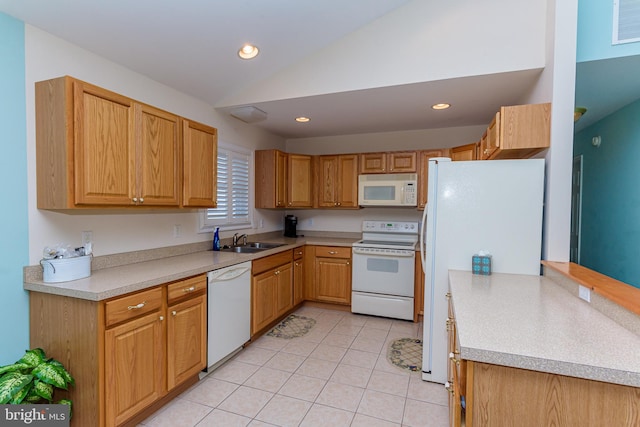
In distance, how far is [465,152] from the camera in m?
3.58

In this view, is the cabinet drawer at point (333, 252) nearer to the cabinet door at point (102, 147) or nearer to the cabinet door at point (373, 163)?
the cabinet door at point (373, 163)

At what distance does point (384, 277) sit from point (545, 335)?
2587 mm

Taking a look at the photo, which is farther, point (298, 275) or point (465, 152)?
point (298, 275)

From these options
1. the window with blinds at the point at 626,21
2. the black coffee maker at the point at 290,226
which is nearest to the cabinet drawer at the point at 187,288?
the black coffee maker at the point at 290,226

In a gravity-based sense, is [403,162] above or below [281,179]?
above

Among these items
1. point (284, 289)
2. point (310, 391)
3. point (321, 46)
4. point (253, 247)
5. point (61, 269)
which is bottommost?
point (310, 391)

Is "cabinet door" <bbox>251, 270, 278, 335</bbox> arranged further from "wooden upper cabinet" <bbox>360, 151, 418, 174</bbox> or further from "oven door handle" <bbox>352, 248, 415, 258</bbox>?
"wooden upper cabinet" <bbox>360, 151, 418, 174</bbox>

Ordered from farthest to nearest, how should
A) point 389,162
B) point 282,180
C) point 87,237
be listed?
point 282,180, point 389,162, point 87,237

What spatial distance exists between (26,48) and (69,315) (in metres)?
1.60

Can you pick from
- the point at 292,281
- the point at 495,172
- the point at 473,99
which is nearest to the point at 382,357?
the point at 292,281

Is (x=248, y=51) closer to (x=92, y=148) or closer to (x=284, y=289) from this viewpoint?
(x=92, y=148)

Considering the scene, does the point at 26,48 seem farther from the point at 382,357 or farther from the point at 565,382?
the point at 382,357

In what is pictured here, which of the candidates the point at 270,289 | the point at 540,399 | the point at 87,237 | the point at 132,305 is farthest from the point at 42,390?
the point at 540,399

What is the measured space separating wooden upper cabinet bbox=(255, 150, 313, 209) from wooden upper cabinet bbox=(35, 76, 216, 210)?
73.0 inches
